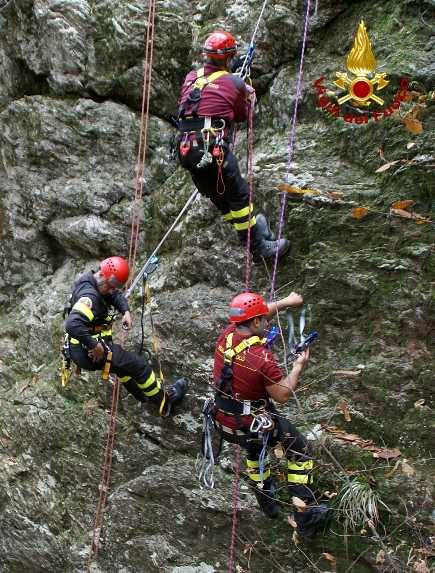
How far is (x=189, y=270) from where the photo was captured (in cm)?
702

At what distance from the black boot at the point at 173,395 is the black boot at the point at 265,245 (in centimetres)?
149

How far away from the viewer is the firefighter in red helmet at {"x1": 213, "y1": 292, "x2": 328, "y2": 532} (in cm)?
495

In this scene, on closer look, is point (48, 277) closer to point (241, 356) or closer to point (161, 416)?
point (161, 416)

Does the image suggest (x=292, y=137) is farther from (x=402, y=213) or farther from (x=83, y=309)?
(x=83, y=309)

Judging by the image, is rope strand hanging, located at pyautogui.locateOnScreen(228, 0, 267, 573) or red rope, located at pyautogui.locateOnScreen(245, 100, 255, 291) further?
red rope, located at pyautogui.locateOnScreen(245, 100, 255, 291)

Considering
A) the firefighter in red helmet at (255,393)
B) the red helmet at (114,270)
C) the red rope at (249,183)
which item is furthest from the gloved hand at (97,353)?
the red rope at (249,183)

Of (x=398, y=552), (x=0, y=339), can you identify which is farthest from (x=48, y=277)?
(x=398, y=552)

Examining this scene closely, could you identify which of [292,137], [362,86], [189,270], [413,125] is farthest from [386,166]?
[189,270]

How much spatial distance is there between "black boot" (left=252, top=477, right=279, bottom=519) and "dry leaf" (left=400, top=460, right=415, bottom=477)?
3.64ft

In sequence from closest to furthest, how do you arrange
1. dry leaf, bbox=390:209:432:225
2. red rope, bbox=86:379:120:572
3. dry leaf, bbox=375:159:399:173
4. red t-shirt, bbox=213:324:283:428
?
red t-shirt, bbox=213:324:283:428 < dry leaf, bbox=390:209:432:225 < dry leaf, bbox=375:159:399:173 < red rope, bbox=86:379:120:572

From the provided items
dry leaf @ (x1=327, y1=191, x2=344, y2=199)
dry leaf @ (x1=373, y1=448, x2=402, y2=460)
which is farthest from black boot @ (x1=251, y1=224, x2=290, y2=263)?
dry leaf @ (x1=373, y1=448, x2=402, y2=460)

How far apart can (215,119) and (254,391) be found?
7.48ft

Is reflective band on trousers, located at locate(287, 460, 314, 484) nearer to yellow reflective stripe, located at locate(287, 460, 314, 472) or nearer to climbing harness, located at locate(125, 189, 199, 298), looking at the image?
yellow reflective stripe, located at locate(287, 460, 314, 472)

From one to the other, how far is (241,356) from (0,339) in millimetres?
5005
